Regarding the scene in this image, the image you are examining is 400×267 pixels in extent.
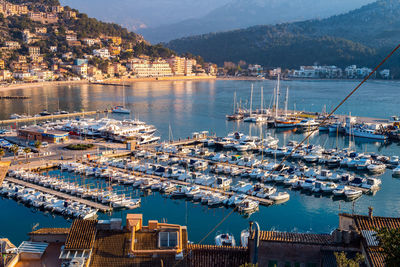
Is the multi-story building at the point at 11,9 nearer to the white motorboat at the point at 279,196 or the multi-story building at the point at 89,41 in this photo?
the multi-story building at the point at 89,41

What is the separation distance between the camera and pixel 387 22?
120500mm

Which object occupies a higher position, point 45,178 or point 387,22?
point 387,22

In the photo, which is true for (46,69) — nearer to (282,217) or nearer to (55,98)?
(55,98)

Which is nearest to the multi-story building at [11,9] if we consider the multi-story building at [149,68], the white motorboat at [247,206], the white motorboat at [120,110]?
the multi-story building at [149,68]

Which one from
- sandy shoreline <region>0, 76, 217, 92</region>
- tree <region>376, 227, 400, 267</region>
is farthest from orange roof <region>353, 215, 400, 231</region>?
sandy shoreline <region>0, 76, 217, 92</region>

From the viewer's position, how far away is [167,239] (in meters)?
4.88

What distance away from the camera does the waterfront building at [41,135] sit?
19864 mm

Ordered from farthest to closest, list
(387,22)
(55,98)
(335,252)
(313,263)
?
(387,22), (55,98), (313,263), (335,252)

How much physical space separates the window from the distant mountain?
8483cm

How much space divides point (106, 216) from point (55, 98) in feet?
116

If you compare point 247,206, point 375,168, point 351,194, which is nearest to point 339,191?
point 351,194

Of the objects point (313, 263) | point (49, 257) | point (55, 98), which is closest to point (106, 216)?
point (49, 257)

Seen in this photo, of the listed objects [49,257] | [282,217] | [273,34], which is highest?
[273,34]

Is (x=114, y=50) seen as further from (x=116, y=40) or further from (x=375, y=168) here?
(x=375, y=168)
